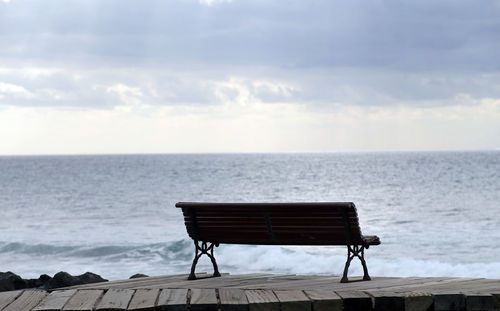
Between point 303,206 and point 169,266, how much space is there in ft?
44.0

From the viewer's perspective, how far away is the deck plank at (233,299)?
6445mm

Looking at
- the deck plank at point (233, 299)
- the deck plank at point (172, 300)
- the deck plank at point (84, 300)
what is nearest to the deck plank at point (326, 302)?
the deck plank at point (233, 299)

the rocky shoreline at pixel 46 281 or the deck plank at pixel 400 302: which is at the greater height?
the deck plank at pixel 400 302

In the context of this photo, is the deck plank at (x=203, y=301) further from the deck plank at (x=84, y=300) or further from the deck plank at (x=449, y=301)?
the deck plank at (x=449, y=301)

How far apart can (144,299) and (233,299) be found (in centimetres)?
76

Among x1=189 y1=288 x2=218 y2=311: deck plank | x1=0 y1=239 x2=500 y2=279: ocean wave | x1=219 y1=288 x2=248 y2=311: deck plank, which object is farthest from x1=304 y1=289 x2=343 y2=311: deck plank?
x1=0 y1=239 x2=500 y2=279: ocean wave

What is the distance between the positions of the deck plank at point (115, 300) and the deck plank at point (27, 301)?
1.86 ft

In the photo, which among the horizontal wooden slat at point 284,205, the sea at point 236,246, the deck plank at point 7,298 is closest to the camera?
the deck plank at point 7,298

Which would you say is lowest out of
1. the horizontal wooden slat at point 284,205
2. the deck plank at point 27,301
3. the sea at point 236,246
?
the sea at point 236,246

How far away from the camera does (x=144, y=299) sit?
6.67 metres

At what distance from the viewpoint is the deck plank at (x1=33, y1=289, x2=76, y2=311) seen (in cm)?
633

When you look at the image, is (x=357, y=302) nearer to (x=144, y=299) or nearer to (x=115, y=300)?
(x=144, y=299)

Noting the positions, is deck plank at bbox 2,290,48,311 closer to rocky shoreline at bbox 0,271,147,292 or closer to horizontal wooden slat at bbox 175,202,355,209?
horizontal wooden slat at bbox 175,202,355,209

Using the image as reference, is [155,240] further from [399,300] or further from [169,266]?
[399,300]
